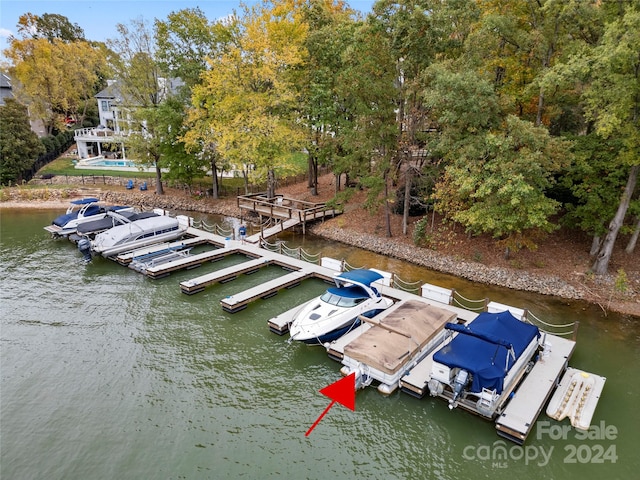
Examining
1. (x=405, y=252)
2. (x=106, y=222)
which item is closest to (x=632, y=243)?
(x=405, y=252)

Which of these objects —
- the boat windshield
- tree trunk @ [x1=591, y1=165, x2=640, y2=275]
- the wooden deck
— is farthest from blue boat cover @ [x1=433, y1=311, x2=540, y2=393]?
the wooden deck

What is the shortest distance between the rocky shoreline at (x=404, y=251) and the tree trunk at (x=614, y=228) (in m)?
1.90

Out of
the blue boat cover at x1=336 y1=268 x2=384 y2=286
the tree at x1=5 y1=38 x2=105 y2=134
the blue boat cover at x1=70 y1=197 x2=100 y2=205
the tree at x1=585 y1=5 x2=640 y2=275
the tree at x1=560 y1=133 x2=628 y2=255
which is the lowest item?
the blue boat cover at x1=336 y1=268 x2=384 y2=286

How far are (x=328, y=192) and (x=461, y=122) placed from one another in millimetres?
17004

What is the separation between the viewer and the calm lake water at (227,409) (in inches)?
400

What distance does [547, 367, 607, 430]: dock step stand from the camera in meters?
11.4

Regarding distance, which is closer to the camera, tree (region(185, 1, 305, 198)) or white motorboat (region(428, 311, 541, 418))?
white motorboat (region(428, 311, 541, 418))

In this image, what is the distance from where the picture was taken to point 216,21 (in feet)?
104

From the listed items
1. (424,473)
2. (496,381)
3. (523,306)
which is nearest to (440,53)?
(523,306)

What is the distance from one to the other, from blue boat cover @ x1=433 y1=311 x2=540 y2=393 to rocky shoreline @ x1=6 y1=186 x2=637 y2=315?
702cm

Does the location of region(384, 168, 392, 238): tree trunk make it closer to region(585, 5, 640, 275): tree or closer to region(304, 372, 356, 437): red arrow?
region(585, 5, 640, 275): tree

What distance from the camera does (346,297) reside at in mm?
15883

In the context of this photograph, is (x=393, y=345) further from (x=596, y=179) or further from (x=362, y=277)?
(x=596, y=179)

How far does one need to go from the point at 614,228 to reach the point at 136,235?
87.9 ft
